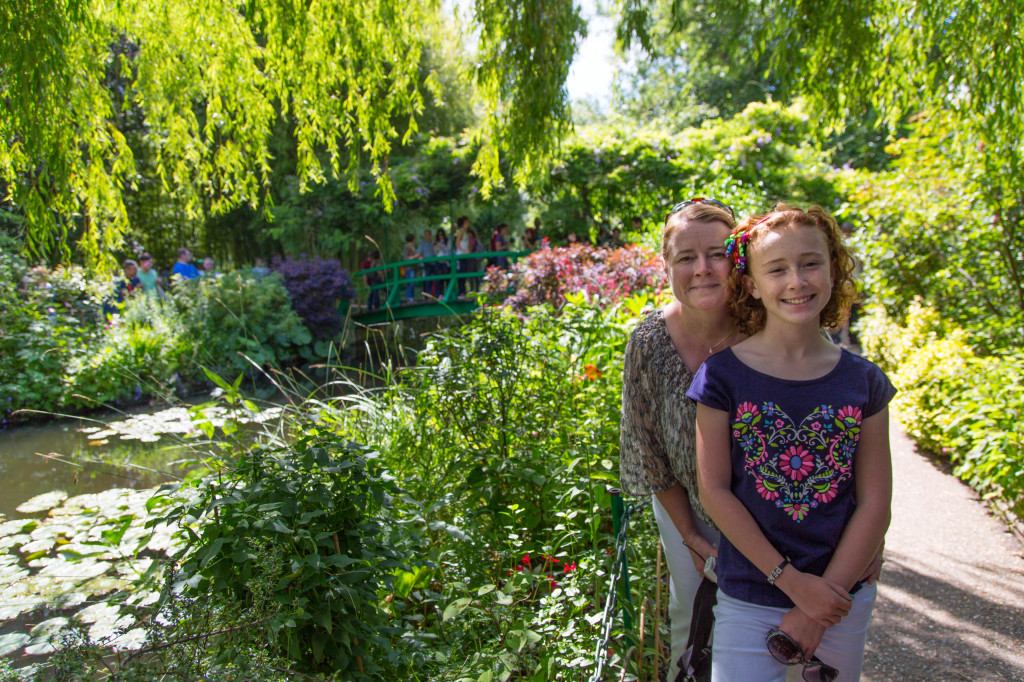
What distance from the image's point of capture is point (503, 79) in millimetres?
4086

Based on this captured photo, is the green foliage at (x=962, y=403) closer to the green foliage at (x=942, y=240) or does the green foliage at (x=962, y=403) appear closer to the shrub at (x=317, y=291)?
the green foliage at (x=942, y=240)

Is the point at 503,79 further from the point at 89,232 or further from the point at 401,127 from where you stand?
the point at 401,127

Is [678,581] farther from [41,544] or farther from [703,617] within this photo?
[41,544]

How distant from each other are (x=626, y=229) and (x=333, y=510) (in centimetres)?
1354

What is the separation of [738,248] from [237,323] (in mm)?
10395

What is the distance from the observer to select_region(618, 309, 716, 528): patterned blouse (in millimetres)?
1784

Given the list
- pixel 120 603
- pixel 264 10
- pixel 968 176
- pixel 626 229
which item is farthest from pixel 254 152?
pixel 626 229

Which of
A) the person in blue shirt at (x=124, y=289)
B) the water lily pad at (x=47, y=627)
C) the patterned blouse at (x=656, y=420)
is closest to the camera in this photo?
the patterned blouse at (x=656, y=420)

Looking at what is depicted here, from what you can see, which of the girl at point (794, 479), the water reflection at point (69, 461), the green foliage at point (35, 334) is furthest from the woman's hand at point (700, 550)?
the green foliage at point (35, 334)

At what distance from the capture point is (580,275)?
7.98m

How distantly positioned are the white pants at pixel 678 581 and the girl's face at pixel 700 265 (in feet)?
1.79

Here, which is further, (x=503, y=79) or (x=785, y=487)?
(x=503, y=79)

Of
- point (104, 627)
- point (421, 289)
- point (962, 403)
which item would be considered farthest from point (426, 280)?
point (104, 627)

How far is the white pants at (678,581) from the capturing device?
6.10ft
